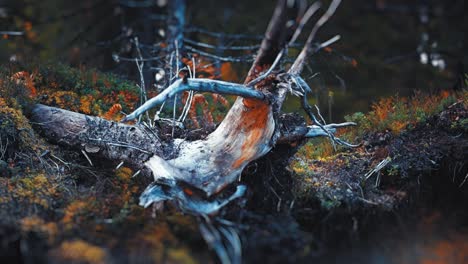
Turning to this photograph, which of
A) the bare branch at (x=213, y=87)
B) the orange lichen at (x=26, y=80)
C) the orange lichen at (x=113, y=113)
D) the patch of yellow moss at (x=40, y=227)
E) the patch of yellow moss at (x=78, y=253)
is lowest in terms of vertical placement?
the orange lichen at (x=113, y=113)

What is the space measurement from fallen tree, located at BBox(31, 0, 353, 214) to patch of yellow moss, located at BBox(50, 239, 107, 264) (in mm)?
885

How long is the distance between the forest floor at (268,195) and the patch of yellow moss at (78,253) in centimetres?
1

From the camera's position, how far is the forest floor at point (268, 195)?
12.6 feet

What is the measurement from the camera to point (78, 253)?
353cm

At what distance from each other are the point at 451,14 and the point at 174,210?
12.7 m

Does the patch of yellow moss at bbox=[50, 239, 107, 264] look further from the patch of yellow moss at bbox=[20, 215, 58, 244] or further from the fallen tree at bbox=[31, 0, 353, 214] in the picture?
the fallen tree at bbox=[31, 0, 353, 214]

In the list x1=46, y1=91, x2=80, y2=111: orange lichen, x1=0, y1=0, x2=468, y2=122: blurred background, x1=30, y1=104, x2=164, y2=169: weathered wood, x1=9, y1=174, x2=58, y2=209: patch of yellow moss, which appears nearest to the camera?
x1=9, y1=174, x2=58, y2=209: patch of yellow moss

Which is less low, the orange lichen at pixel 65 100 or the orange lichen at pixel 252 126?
the orange lichen at pixel 252 126

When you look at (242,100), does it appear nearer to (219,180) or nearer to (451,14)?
(219,180)

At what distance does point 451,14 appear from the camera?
43.9 feet

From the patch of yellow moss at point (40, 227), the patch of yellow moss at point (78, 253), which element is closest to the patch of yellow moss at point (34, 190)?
the patch of yellow moss at point (40, 227)

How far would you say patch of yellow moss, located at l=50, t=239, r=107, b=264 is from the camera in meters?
3.46

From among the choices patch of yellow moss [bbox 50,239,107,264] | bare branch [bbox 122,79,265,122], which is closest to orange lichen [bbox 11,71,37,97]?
bare branch [bbox 122,79,265,122]

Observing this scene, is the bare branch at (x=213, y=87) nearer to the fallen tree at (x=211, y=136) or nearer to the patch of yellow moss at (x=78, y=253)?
the fallen tree at (x=211, y=136)
